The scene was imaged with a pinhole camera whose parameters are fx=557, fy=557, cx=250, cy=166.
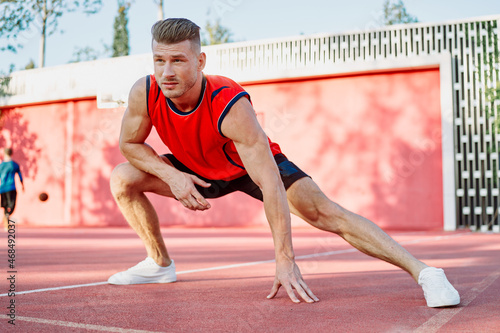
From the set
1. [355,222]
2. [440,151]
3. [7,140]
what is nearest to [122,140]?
[355,222]

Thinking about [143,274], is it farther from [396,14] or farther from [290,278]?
[396,14]

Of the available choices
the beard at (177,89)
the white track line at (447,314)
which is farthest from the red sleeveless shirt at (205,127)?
the white track line at (447,314)

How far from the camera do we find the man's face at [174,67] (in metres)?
2.74

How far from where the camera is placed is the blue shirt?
11406 millimetres

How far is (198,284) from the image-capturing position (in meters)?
3.48

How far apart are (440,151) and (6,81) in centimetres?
1216

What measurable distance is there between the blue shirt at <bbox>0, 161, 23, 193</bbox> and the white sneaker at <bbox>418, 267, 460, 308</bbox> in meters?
10.5

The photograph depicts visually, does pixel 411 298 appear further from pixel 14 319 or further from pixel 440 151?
pixel 440 151

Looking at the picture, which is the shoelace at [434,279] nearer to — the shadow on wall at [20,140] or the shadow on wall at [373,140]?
the shadow on wall at [373,140]

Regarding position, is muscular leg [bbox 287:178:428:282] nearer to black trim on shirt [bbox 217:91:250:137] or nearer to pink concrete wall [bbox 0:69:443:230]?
black trim on shirt [bbox 217:91:250:137]

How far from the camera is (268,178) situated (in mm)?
2727

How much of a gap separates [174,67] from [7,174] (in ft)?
32.2

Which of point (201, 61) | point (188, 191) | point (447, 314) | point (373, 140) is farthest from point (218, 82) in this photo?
point (373, 140)

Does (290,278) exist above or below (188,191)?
below
